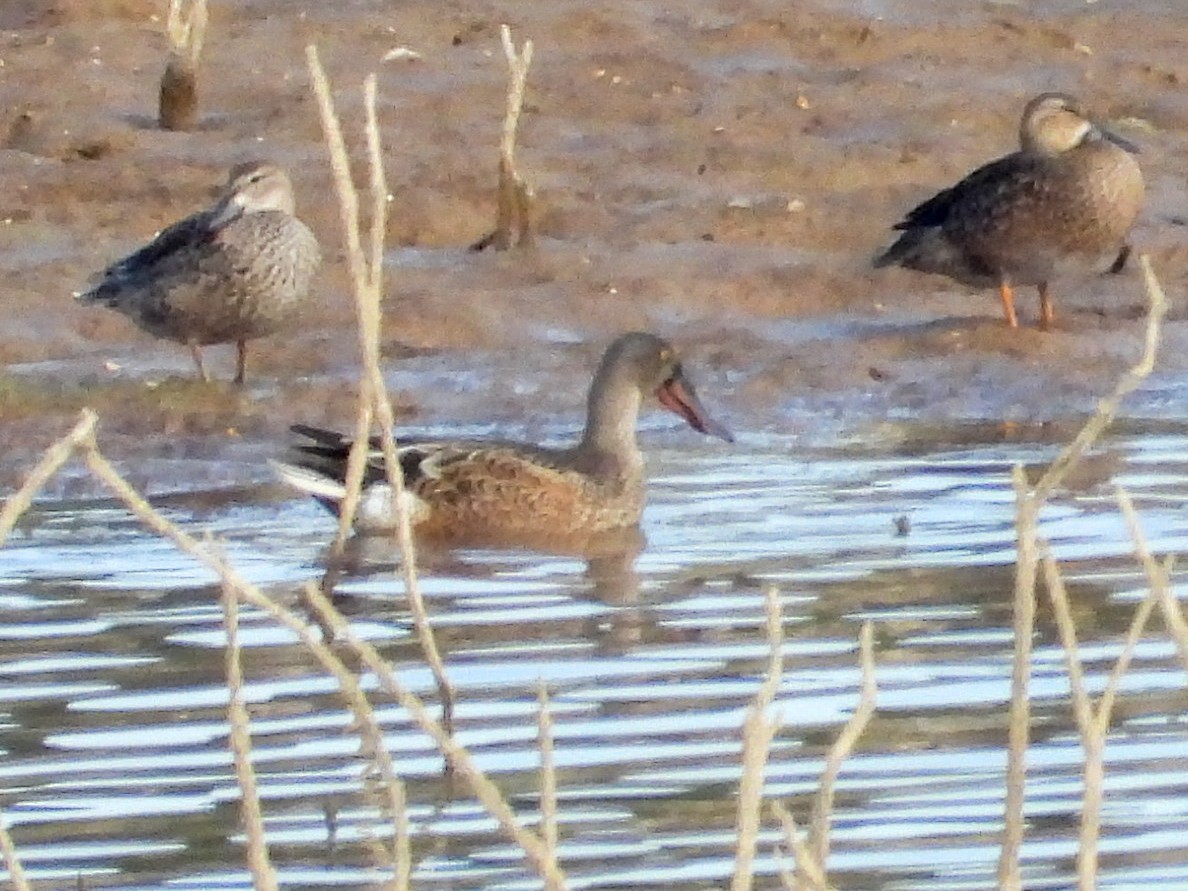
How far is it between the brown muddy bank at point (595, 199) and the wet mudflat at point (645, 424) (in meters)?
0.03

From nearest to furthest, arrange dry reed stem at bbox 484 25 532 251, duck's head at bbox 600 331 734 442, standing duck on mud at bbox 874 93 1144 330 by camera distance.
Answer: duck's head at bbox 600 331 734 442 < standing duck on mud at bbox 874 93 1144 330 < dry reed stem at bbox 484 25 532 251

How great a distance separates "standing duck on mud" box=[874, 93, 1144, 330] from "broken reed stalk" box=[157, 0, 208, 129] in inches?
163

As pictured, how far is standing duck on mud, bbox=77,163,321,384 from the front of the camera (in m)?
12.2

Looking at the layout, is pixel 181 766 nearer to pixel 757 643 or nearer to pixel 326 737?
pixel 326 737

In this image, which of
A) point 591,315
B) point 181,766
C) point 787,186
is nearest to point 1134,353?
point 591,315

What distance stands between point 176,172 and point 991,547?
23.9ft

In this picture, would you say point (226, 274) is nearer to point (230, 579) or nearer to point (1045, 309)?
point (1045, 309)

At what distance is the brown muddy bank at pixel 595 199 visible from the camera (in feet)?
39.6

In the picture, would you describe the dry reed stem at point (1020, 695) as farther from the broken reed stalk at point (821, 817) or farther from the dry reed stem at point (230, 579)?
the dry reed stem at point (230, 579)

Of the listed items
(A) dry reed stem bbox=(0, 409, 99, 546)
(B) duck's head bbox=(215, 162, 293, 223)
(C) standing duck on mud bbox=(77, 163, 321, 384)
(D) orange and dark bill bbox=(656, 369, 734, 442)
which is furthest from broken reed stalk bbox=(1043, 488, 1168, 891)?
(B) duck's head bbox=(215, 162, 293, 223)

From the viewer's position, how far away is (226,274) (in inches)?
480

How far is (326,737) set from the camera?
6.65 metres

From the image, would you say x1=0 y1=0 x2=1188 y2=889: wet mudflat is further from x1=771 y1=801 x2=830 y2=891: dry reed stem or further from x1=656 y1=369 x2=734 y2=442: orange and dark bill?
x1=771 y1=801 x2=830 y2=891: dry reed stem

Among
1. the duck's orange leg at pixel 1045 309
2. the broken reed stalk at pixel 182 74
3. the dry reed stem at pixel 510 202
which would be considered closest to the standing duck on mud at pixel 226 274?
the dry reed stem at pixel 510 202
